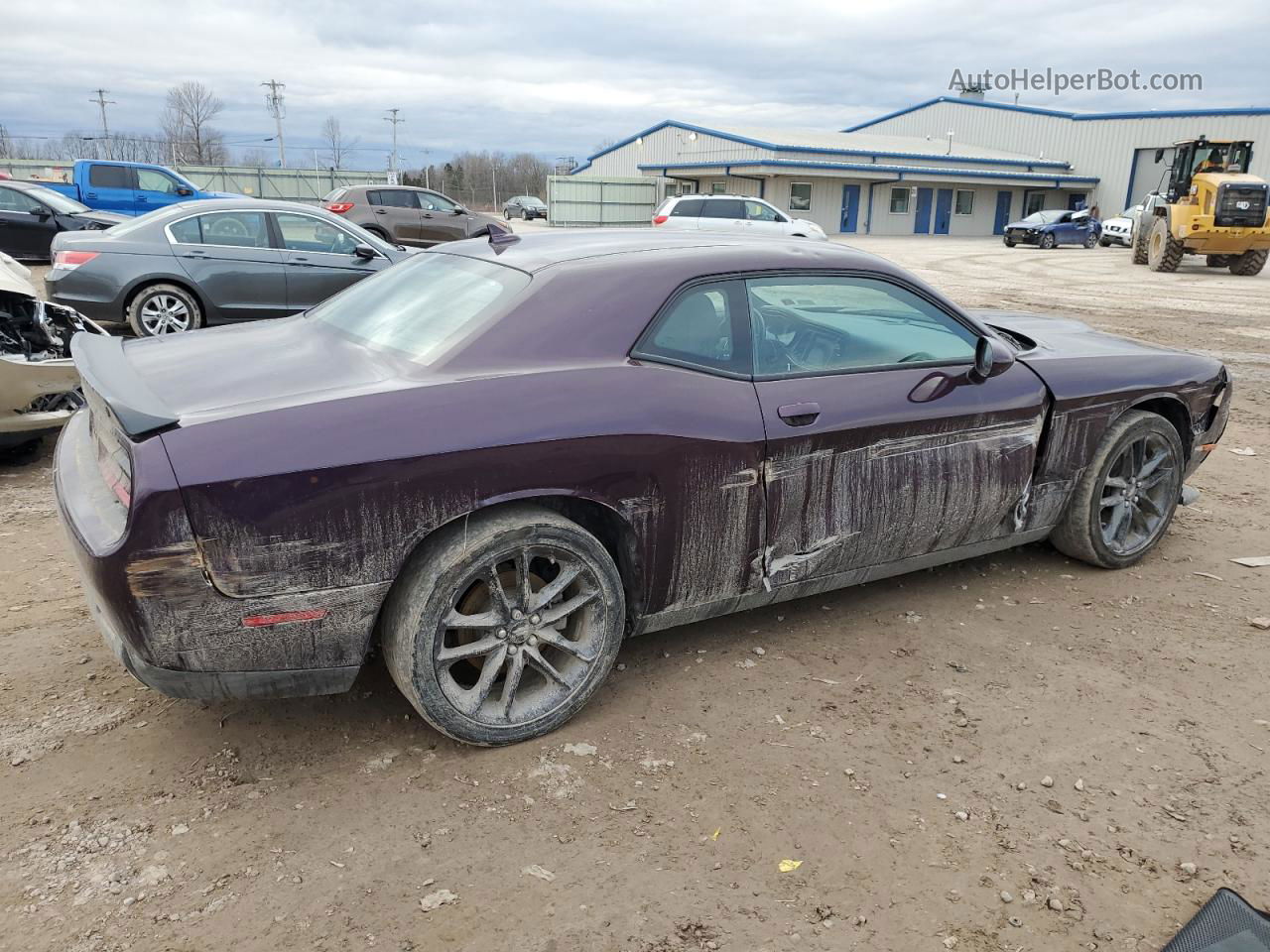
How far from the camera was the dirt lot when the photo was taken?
2.25m

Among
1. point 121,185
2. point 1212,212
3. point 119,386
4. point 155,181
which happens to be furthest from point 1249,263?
point 121,185

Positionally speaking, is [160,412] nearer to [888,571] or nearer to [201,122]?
[888,571]

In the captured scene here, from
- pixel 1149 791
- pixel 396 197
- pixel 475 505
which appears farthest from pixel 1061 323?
pixel 396 197

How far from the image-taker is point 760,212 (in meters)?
24.2

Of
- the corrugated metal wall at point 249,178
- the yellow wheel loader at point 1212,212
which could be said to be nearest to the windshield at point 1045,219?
the yellow wheel loader at point 1212,212

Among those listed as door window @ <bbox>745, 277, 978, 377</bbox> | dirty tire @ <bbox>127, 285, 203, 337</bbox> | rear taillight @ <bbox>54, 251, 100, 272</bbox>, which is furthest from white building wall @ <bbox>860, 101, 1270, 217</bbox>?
door window @ <bbox>745, 277, 978, 377</bbox>

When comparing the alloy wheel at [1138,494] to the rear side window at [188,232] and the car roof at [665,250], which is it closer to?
the car roof at [665,250]

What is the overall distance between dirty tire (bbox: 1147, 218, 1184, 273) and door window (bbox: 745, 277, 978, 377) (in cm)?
2082

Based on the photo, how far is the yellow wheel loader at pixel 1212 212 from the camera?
19.6 metres

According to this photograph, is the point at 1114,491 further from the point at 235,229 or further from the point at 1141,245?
the point at 1141,245

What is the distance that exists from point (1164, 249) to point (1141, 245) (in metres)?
3.33

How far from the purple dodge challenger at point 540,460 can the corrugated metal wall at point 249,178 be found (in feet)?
125

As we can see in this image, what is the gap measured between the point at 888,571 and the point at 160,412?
2643 millimetres

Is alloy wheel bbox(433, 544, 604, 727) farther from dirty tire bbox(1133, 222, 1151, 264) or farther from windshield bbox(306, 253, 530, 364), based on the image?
dirty tire bbox(1133, 222, 1151, 264)
